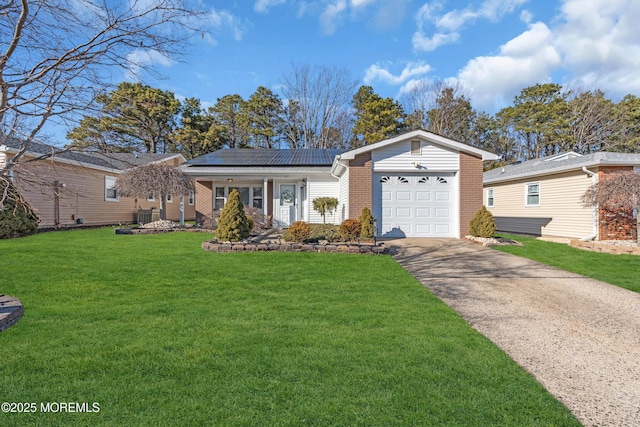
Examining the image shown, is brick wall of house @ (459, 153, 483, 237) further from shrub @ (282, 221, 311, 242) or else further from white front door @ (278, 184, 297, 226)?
white front door @ (278, 184, 297, 226)

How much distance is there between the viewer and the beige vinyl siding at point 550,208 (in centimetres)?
1259

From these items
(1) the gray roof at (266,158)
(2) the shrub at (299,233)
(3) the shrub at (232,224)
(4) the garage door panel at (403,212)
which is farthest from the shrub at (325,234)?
(1) the gray roof at (266,158)

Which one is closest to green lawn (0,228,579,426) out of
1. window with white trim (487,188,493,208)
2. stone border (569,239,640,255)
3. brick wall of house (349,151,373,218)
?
brick wall of house (349,151,373,218)

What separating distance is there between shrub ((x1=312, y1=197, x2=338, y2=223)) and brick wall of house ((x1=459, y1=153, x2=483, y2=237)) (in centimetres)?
574

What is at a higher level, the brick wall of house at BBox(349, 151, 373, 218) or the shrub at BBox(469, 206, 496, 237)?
the brick wall of house at BBox(349, 151, 373, 218)

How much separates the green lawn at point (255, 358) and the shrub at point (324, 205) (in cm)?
1005

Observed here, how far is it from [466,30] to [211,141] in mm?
25283

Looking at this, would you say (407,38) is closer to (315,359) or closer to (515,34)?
(515,34)

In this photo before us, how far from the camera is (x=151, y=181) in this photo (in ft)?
47.9

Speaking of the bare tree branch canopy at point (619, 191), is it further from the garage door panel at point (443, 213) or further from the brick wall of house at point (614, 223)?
the garage door panel at point (443, 213)

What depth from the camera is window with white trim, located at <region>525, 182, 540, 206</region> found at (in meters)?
15.1

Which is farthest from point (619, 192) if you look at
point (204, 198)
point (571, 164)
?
point (204, 198)

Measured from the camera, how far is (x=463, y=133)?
33.1 m

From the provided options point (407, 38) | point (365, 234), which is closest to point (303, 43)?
point (407, 38)
